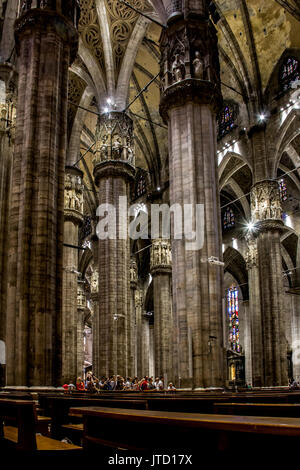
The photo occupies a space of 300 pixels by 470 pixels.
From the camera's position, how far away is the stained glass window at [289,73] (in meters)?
25.6

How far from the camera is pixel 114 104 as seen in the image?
2439cm

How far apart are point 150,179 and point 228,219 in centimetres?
773

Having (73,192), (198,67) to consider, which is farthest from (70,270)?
(198,67)

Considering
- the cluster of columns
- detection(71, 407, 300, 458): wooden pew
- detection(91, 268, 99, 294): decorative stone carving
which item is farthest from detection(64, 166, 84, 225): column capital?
detection(71, 407, 300, 458): wooden pew

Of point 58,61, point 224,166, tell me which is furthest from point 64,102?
point 224,166

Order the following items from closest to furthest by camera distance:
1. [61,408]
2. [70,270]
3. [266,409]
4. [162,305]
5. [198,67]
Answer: [266,409]
[61,408]
[198,67]
[70,270]
[162,305]

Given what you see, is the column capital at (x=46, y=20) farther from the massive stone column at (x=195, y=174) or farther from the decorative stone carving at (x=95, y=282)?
the decorative stone carving at (x=95, y=282)

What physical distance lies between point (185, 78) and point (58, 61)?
19.2ft

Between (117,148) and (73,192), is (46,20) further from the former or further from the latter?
(73,192)

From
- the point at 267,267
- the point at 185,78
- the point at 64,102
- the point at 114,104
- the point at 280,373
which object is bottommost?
the point at 280,373

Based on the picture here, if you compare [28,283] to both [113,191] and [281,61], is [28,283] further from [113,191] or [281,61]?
[281,61]

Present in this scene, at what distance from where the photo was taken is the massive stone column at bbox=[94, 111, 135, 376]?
2106 centimetres

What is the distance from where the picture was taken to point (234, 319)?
39500 mm

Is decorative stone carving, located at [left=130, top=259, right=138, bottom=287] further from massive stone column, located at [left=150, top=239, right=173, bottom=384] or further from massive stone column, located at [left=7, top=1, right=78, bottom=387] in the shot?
massive stone column, located at [left=7, top=1, right=78, bottom=387]
